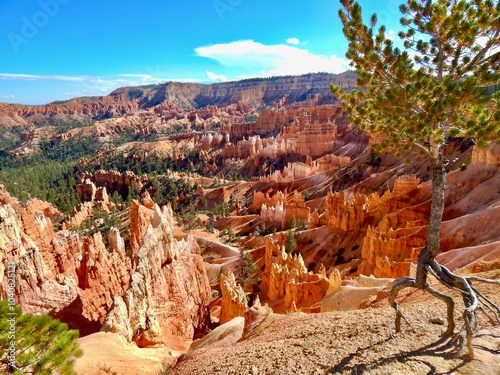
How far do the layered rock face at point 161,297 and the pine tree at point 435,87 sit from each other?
13.7 meters

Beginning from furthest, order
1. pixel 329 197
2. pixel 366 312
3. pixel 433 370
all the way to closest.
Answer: pixel 329 197
pixel 366 312
pixel 433 370

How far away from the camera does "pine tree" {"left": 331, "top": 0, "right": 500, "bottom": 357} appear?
6.52 m

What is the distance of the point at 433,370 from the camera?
19.2 ft

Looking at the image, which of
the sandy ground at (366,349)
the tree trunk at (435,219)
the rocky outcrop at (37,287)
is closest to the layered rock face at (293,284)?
the sandy ground at (366,349)

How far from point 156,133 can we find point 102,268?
18463cm

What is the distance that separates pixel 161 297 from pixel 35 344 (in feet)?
43.4

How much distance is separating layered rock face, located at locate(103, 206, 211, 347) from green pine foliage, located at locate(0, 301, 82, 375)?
848cm

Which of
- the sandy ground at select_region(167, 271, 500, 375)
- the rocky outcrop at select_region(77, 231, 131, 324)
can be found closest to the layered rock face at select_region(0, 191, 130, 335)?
the rocky outcrop at select_region(77, 231, 131, 324)

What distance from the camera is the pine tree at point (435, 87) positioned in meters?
6.52

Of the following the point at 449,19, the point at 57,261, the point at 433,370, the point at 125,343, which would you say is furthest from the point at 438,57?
the point at 57,261

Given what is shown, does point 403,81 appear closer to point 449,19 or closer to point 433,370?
point 449,19

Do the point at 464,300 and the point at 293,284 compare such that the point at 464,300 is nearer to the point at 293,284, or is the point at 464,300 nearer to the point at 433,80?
the point at 433,80

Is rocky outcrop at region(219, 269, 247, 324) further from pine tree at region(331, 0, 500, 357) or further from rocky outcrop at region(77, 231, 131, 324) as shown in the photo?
pine tree at region(331, 0, 500, 357)

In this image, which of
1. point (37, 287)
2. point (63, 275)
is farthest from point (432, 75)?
point (63, 275)
